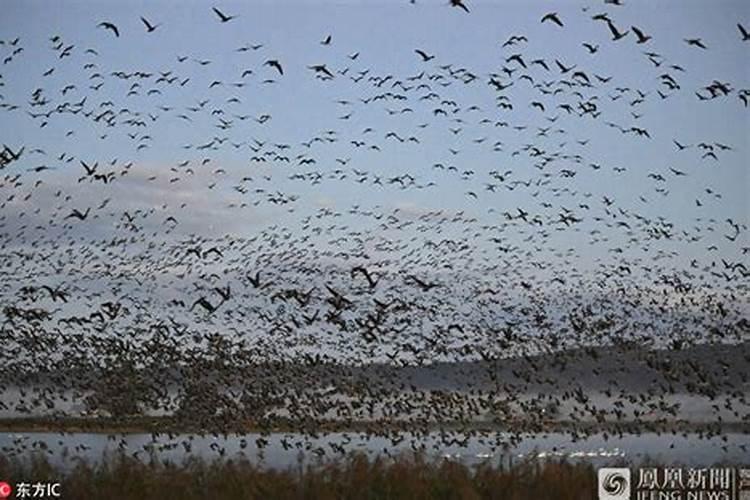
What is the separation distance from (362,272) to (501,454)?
2.50 metres

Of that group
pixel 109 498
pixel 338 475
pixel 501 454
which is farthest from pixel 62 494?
pixel 501 454

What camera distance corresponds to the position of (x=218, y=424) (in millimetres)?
17250

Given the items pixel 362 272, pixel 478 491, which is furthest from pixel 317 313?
pixel 478 491

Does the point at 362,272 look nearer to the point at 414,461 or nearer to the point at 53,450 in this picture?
the point at 414,461

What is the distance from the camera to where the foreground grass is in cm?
1180

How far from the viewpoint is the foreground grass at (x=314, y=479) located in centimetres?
1180

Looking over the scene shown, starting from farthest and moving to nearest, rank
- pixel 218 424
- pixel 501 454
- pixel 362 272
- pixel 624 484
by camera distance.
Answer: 1. pixel 218 424
2. pixel 362 272
3. pixel 501 454
4. pixel 624 484

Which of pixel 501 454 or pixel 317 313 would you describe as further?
pixel 317 313

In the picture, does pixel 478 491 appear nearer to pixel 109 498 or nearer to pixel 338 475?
pixel 338 475

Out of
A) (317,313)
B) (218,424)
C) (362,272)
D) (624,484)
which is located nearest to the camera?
(624,484)

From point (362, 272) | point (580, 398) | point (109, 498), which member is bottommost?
point (109, 498)

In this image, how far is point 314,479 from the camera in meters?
11.9

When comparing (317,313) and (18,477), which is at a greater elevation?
(317,313)

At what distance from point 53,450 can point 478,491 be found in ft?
14.3
